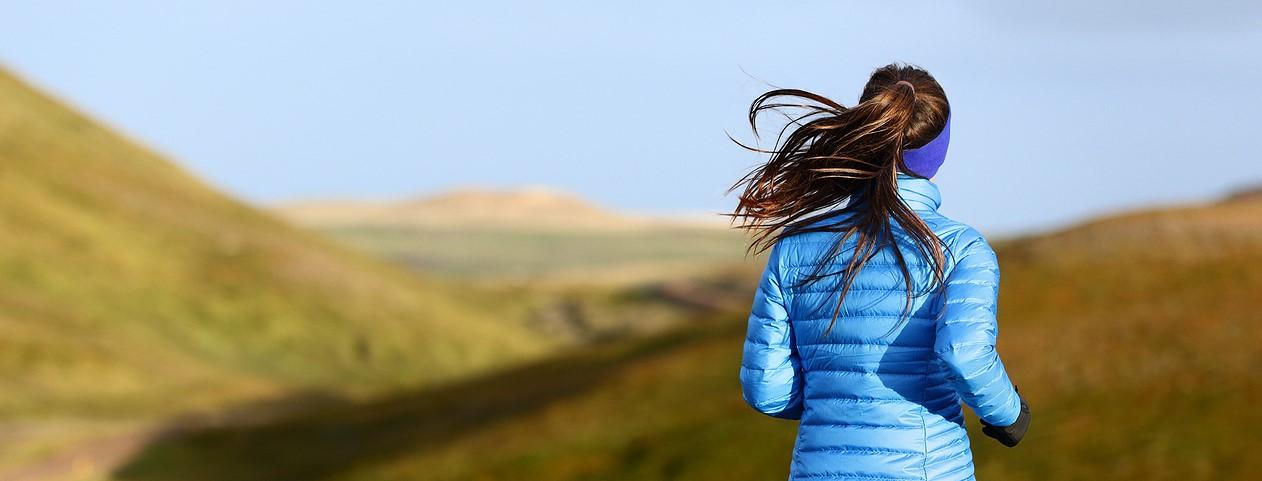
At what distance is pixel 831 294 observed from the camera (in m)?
7.80

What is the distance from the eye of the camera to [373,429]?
57.8 meters

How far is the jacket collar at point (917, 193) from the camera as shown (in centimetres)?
787

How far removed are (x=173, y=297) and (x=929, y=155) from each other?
411 feet

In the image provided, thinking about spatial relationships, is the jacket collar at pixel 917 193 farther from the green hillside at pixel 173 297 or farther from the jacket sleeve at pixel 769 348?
the green hillside at pixel 173 297

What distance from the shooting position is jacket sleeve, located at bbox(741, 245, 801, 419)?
7.92 metres

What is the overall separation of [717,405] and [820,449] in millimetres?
32427

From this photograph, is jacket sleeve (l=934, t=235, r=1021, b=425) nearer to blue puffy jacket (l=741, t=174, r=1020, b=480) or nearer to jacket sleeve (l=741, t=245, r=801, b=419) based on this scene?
blue puffy jacket (l=741, t=174, r=1020, b=480)

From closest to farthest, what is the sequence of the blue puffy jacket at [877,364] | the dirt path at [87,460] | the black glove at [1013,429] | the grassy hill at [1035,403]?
the blue puffy jacket at [877,364]
the black glove at [1013,429]
the grassy hill at [1035,403]
the dirt path at [87,460]

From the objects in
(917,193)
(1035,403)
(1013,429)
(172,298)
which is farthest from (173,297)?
(1013,429)

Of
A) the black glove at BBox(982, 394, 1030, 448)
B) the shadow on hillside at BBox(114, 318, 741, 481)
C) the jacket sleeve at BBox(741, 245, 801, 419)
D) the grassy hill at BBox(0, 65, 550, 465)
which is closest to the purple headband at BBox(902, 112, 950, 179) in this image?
the jacket sleeve at BBox(741, 245, 801, 419)

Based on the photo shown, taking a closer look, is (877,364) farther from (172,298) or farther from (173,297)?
(173,297)

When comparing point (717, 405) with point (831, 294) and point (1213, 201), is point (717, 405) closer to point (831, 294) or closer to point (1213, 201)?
point (1213, 201)

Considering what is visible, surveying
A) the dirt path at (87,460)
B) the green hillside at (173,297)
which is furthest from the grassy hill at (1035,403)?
the green hillside at (173,297)

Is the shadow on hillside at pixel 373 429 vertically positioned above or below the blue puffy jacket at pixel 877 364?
below
